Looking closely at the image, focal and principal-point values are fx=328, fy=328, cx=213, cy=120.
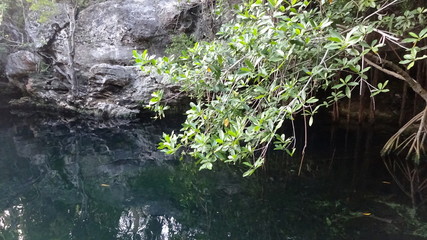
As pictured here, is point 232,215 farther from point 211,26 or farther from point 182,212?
point 211,26

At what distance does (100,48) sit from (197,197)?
6.45 meters

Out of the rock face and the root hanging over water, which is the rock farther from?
the root hanging over water

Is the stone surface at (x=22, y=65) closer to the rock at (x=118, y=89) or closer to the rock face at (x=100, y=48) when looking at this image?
the rock face at (x=100, y=48)

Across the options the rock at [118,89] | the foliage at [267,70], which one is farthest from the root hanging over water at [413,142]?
the rock at [118,89]

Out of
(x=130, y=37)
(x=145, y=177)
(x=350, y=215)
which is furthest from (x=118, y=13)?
(x=350, y=215)

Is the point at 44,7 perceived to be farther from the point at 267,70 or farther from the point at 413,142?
the point at 413,142

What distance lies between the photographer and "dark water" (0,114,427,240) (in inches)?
128

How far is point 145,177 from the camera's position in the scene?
16.1 ft

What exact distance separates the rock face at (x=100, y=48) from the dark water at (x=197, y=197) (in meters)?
2.47

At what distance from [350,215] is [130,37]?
7426 millimetres

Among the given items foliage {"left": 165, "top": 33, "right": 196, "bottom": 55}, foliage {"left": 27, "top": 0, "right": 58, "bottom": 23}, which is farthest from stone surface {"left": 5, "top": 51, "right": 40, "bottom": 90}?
foliage {"left": 165, "top": 33, "right": 196, "bottom": 55}

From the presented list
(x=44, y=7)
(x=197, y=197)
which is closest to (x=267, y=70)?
(x=197, y=197)

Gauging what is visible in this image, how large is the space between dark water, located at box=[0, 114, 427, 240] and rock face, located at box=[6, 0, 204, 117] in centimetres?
247

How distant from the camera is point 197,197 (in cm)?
406
